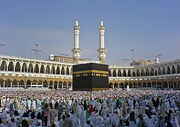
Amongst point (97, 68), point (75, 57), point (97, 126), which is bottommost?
A: point (97, 126)

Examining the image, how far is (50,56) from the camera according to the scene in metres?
47.8

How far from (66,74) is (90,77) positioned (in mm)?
13843

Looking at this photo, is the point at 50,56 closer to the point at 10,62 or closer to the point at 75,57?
the point at 75,57

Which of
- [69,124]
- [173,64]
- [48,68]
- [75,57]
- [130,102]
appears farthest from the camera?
[75,57]

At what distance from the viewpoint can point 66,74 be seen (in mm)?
39656

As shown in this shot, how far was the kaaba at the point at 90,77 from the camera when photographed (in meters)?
27.0

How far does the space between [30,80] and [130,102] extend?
83.3ft

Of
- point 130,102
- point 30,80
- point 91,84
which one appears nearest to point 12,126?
point 130,102

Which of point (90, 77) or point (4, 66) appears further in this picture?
point (4, 66)

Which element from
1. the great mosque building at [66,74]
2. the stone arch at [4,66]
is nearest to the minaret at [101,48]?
the great mosque building at [66,74]

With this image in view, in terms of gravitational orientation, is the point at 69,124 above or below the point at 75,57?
below

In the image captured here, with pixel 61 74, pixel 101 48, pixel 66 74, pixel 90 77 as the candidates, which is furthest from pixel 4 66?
pixel 101 48

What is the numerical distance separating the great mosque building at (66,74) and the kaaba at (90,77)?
8.12 metres

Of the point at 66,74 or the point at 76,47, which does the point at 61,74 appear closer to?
the point at 66,74
